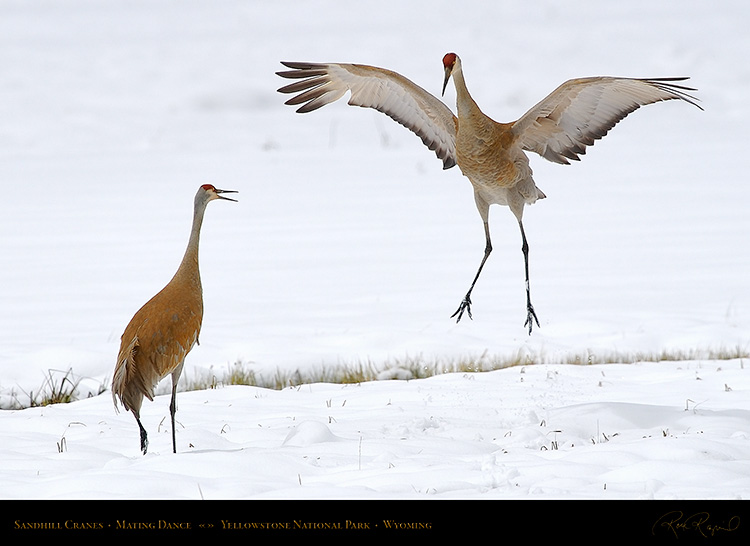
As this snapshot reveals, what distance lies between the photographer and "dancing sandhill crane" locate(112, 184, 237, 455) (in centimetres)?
495

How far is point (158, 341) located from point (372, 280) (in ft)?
26.5

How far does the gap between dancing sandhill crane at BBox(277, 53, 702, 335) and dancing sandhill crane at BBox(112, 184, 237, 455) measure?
81.5 inches

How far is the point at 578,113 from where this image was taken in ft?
23.3

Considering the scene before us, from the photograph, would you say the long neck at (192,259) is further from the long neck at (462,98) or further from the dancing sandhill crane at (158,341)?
the long neck at (462,98)

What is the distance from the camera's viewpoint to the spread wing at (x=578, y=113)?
660 centimetres

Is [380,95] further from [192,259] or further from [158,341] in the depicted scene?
[158,341]

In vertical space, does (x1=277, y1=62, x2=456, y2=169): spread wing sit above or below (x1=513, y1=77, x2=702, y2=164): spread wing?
above

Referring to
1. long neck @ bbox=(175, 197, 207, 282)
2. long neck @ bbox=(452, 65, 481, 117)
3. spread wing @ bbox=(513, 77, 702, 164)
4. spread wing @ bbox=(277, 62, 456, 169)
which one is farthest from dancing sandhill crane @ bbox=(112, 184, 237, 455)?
spread wing @ bbox=(513, 77, 702, 164)

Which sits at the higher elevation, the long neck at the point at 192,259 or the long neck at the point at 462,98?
the long neck at the point at 462,98

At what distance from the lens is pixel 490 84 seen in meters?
28.8

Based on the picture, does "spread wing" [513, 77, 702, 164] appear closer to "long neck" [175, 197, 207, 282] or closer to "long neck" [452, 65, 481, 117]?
"long neck" [452, 65, 481, 117]

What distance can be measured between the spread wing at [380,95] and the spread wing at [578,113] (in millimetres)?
653

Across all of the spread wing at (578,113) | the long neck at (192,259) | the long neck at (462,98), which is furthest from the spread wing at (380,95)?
the long neck at (192,259)
